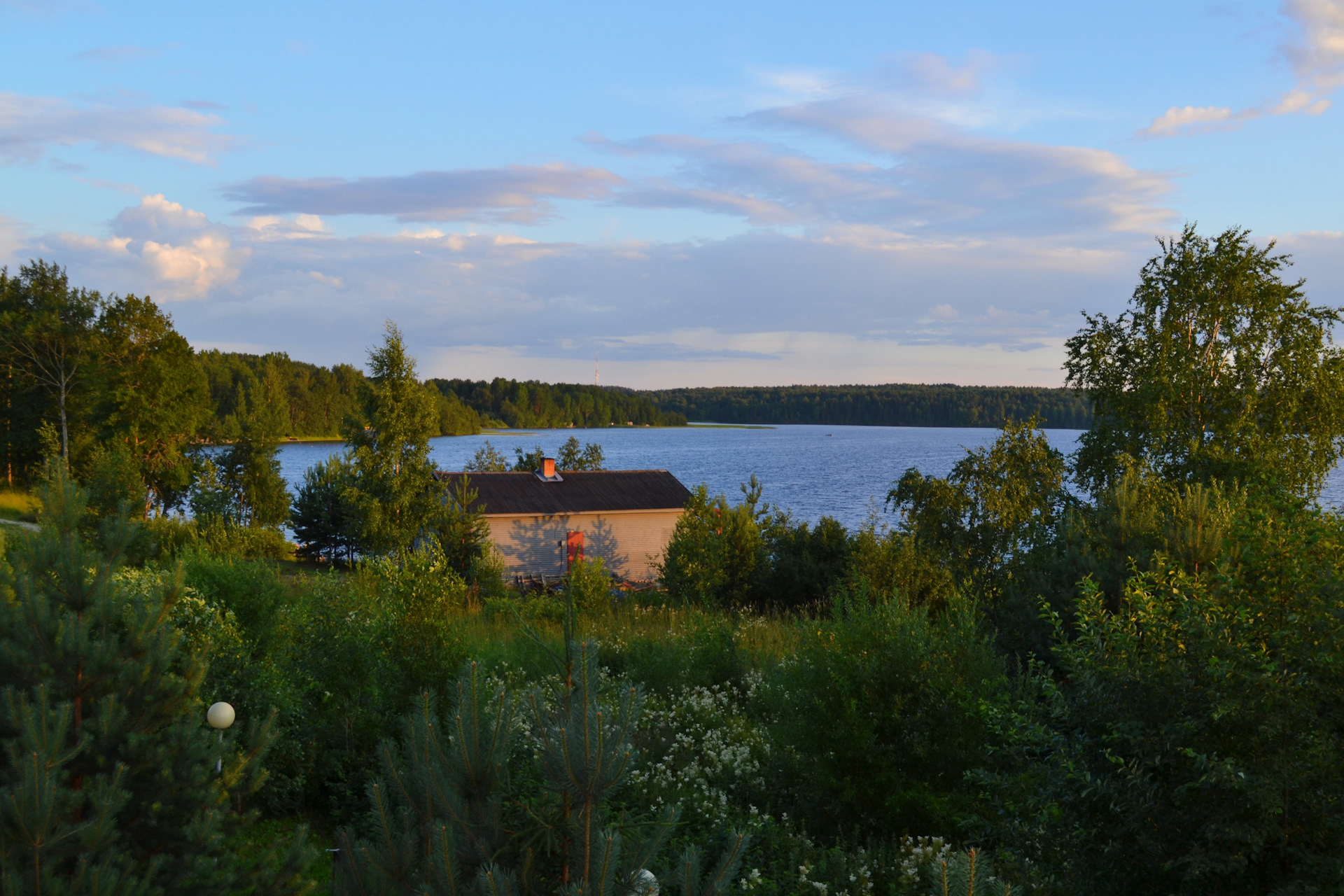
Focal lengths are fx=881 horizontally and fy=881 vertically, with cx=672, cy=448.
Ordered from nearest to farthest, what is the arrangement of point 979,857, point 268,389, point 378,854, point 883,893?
point 979,857
point 378,854
point 883,893
point 268,389

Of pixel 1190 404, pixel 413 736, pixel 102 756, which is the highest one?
pixel 1190 404

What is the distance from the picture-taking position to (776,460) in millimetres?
120250

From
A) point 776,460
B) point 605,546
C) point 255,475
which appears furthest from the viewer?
point 776,460

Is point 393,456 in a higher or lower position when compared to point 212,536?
higher

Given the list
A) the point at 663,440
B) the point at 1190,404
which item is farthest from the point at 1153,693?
the point at 663,440

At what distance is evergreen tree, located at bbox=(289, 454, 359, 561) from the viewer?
43.6 meters

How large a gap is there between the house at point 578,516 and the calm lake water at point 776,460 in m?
4.12

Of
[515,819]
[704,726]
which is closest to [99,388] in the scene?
[704,726]

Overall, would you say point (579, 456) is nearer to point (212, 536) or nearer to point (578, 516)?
point (578, 516)

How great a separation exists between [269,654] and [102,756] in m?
7.17

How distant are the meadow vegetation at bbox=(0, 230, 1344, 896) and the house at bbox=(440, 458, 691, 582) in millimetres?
17907

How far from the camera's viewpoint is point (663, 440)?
178 metres

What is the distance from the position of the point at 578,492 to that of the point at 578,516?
189 centimetres

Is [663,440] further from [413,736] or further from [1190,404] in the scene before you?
[413,736]
